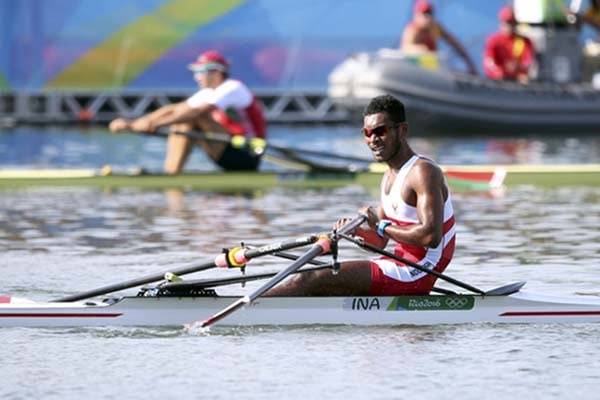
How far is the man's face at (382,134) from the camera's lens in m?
9.94

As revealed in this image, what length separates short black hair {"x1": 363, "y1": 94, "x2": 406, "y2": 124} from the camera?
9930 millimetres

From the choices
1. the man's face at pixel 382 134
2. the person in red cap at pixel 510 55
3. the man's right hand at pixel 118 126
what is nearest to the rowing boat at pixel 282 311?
the man's face at pixel 382 134

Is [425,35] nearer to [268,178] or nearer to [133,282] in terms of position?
[268,178]

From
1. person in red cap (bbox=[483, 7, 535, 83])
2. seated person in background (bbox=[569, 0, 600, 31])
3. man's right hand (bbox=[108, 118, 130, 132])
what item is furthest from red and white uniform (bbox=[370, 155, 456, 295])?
seated person in background (bbox=[569, 0, 600, 31])

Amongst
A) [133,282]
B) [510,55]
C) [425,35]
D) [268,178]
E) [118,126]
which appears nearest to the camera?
[133,282]

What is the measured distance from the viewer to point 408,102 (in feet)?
111

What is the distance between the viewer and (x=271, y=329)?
10062mm

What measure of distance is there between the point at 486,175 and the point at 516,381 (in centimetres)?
1130

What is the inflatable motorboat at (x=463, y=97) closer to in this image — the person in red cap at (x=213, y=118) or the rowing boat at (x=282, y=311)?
the person in red cap at (x=213, y=118)

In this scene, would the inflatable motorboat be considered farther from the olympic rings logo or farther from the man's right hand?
the olympic rings logo

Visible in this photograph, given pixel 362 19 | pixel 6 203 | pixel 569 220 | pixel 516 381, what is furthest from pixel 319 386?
pixel 362 19

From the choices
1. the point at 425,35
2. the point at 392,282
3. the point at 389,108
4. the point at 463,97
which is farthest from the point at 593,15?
the point at 392,282

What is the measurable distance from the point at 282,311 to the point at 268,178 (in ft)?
32.2

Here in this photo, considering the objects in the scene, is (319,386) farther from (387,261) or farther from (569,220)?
(569,220)
